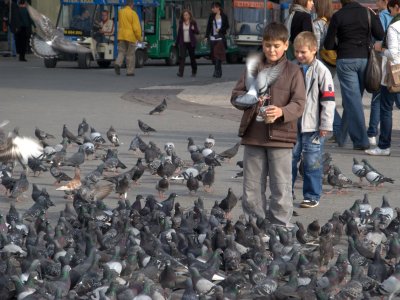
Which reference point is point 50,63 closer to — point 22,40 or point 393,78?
point 22,40

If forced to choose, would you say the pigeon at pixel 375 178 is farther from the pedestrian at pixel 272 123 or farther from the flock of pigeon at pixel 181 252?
the pedestrian at pixel 272 123

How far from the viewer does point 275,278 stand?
25.3ft

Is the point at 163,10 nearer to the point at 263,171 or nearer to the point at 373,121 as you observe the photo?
the point at 373,121

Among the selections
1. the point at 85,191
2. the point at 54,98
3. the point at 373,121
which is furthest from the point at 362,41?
the point at 54,98

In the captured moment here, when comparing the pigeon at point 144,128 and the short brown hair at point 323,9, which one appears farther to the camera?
the pigeon at point 144,128

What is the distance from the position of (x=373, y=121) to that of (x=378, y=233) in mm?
6155

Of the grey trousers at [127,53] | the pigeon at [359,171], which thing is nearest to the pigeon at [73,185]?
the pigeon at [359,171]

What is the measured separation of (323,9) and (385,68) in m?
1.06

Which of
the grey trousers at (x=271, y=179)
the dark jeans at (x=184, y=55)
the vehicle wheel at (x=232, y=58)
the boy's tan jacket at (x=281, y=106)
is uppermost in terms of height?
the boy's tan jacket at (x=281, y=106)

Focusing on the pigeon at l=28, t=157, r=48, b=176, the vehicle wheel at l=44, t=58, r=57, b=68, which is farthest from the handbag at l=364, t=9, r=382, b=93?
the vehicle wheel at l=44, t=58, r=57, b=68

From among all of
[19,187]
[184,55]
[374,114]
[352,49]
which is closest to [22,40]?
[184,55]

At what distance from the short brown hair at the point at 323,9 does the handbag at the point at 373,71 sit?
1.58ft

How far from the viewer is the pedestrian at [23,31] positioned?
3750 centimetres

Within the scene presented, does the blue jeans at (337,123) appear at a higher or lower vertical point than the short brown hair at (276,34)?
lower
